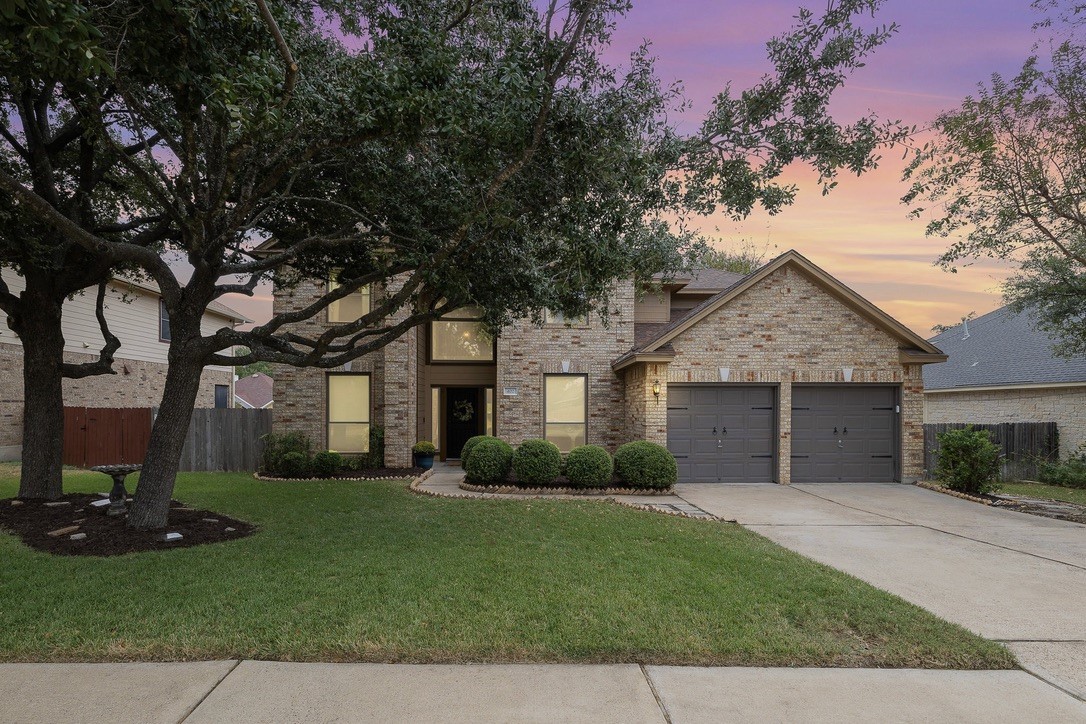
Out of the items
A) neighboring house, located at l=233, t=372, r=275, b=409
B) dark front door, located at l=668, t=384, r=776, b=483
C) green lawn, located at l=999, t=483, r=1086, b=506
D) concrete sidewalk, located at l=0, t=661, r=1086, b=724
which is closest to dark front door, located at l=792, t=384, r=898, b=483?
dark front door, located at l=668, t=384, r=776, b=483

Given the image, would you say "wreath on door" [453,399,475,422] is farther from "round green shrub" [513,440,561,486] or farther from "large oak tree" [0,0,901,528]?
"large oak tree" [0,0,901,528]

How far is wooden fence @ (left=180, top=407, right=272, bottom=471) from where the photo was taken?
15.9 metres

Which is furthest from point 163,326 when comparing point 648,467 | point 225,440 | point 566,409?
point 648,467

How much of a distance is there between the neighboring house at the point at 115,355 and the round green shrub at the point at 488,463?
10.5 metres

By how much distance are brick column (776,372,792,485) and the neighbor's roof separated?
30.7ft

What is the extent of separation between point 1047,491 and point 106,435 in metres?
24.0

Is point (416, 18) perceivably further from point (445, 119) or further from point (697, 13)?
point (697, 13)

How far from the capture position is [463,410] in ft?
57.7

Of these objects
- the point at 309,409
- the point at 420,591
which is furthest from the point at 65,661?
the point at 309,409

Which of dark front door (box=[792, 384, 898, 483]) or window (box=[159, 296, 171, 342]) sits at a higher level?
window (box=[159, 296, 171, 342])

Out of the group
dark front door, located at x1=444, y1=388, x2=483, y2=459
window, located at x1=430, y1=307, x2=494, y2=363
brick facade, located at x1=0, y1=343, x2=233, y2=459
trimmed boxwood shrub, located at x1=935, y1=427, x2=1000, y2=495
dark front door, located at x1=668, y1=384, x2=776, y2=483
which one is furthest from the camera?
dark front door, located at x1=444, y1=388, x2=483, y2=459

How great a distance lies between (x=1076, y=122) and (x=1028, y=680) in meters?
11.6

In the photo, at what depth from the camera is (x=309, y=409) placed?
1579 centimetres

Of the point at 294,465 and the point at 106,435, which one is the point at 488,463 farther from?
the point at 106,435
